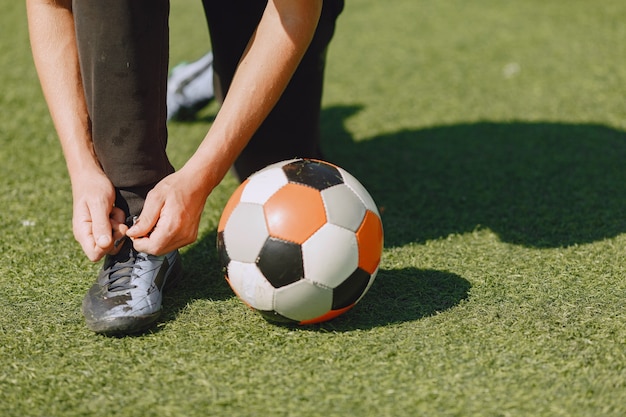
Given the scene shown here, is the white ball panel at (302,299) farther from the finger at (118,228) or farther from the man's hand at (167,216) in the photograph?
the finger at (118,228)

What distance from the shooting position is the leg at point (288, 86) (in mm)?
2506

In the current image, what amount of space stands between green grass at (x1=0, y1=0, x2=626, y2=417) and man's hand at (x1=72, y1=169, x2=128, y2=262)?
0.24 m

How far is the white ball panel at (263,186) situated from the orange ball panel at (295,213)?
0.02 meters

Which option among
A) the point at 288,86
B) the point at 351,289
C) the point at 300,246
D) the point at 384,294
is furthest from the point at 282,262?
the point at 288,86

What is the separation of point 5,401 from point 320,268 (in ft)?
2.53

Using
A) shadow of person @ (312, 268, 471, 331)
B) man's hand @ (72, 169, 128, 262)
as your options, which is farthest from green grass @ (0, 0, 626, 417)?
man's hand @ (72, 169, 128, 262)

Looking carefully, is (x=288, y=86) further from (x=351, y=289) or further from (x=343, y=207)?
(x=351, y=289)

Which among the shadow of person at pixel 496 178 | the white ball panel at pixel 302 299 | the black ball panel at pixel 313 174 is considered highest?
the black ball panel at pixel 313 174

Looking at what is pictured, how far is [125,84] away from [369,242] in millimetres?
777

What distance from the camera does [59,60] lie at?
213 centimetres

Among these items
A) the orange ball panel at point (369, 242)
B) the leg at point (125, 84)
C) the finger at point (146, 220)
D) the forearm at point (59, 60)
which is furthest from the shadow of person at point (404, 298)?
the forearm at point (59, 60)

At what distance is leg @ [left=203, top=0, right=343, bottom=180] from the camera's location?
2.51 m

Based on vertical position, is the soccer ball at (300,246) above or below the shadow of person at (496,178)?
above

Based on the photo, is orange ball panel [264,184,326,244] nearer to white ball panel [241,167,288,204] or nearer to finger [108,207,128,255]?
white ball panel [241,167,288,204]
